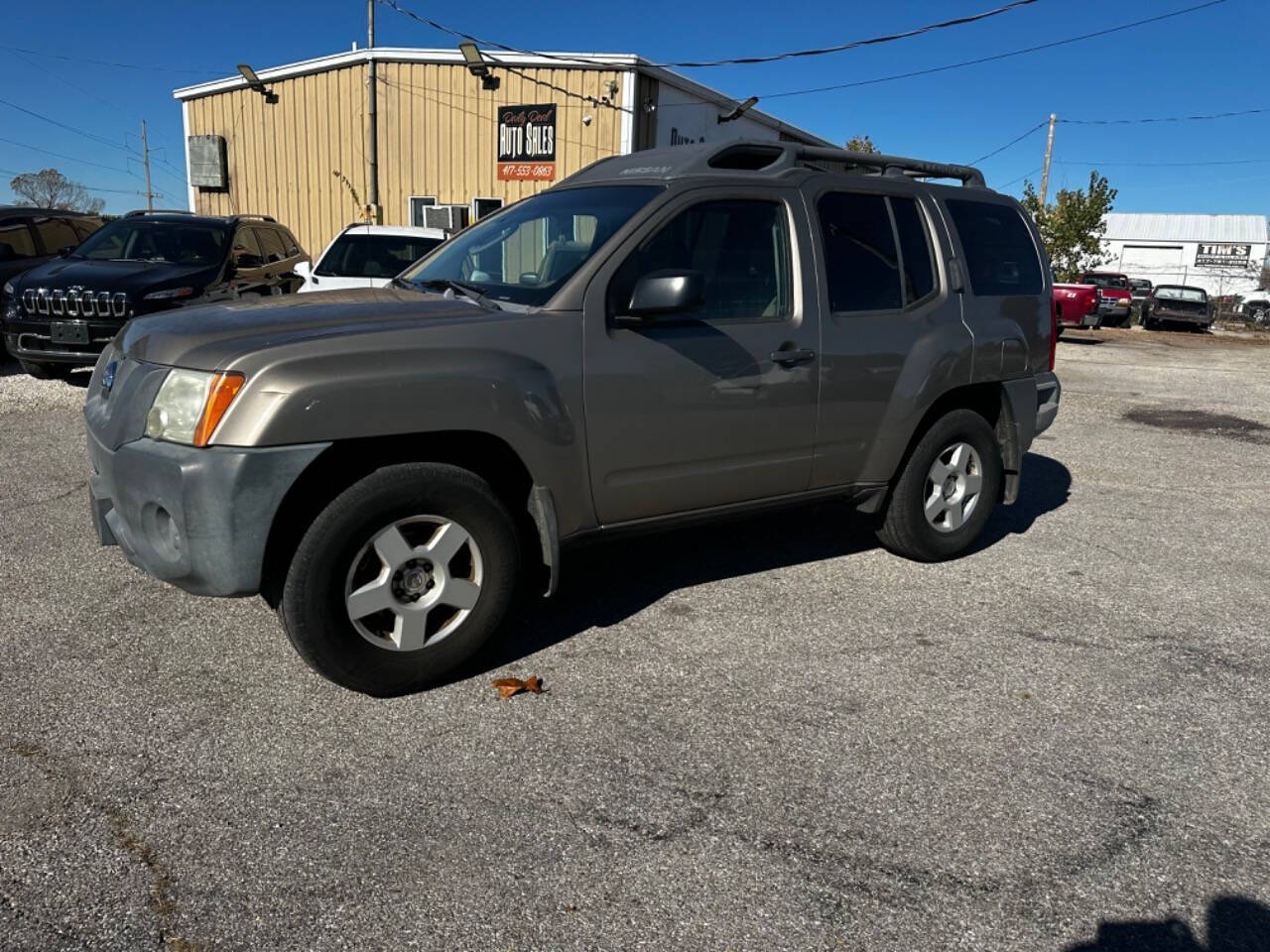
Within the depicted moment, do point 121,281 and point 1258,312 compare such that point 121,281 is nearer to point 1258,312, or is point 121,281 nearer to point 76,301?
point 76,301

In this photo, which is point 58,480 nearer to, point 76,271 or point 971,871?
point 76,271

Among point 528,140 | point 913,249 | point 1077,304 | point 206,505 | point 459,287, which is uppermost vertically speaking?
point 528,140

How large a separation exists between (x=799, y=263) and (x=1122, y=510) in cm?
354

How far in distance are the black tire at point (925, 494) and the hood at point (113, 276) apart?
281 inches

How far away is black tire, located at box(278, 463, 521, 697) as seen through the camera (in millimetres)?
3076

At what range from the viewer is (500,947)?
2.21 metres

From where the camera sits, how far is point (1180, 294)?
1219 inches

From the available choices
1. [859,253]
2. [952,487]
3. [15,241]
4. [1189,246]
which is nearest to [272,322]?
[859,253]

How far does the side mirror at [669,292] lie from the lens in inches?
135

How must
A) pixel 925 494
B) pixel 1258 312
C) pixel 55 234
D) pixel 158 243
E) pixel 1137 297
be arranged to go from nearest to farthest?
pixel 925 494 → pixel 158 243 → pixel 55 234 → pixel 1137 297 → pixel 1258 312

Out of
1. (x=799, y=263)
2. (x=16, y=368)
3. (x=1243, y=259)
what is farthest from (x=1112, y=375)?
(x=1243, y=259)

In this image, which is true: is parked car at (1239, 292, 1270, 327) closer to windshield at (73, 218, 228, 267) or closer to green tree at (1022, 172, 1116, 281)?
green tree at (1022, 172, 1116, 281)

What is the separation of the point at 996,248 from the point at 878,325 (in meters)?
1.22

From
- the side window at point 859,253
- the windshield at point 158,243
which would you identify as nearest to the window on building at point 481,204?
the windshield at point 158,243
